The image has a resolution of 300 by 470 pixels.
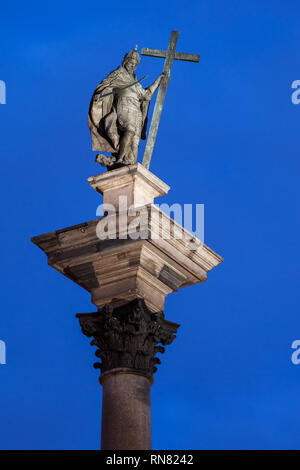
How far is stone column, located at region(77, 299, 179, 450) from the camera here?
1742 cm

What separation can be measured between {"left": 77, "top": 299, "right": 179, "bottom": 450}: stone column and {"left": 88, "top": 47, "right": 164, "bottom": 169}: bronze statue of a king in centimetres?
340

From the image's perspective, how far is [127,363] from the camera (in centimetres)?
1803

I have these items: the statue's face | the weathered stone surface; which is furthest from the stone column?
the statue's face

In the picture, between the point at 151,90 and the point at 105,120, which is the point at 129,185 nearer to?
the point at 105,120

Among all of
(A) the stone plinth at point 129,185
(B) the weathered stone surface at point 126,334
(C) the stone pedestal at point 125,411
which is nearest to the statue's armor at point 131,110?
(A) the stone plinth at point 129,185

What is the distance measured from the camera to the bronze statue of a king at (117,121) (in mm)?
20531

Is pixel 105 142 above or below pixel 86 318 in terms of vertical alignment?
above

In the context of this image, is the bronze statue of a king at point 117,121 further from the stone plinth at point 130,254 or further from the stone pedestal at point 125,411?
the stone pedestal at point 125,411

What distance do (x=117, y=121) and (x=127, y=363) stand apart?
17.0ft

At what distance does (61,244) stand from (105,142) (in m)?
2.63

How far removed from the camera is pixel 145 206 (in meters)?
18.6

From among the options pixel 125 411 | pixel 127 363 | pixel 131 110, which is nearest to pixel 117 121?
pixel 131 110
